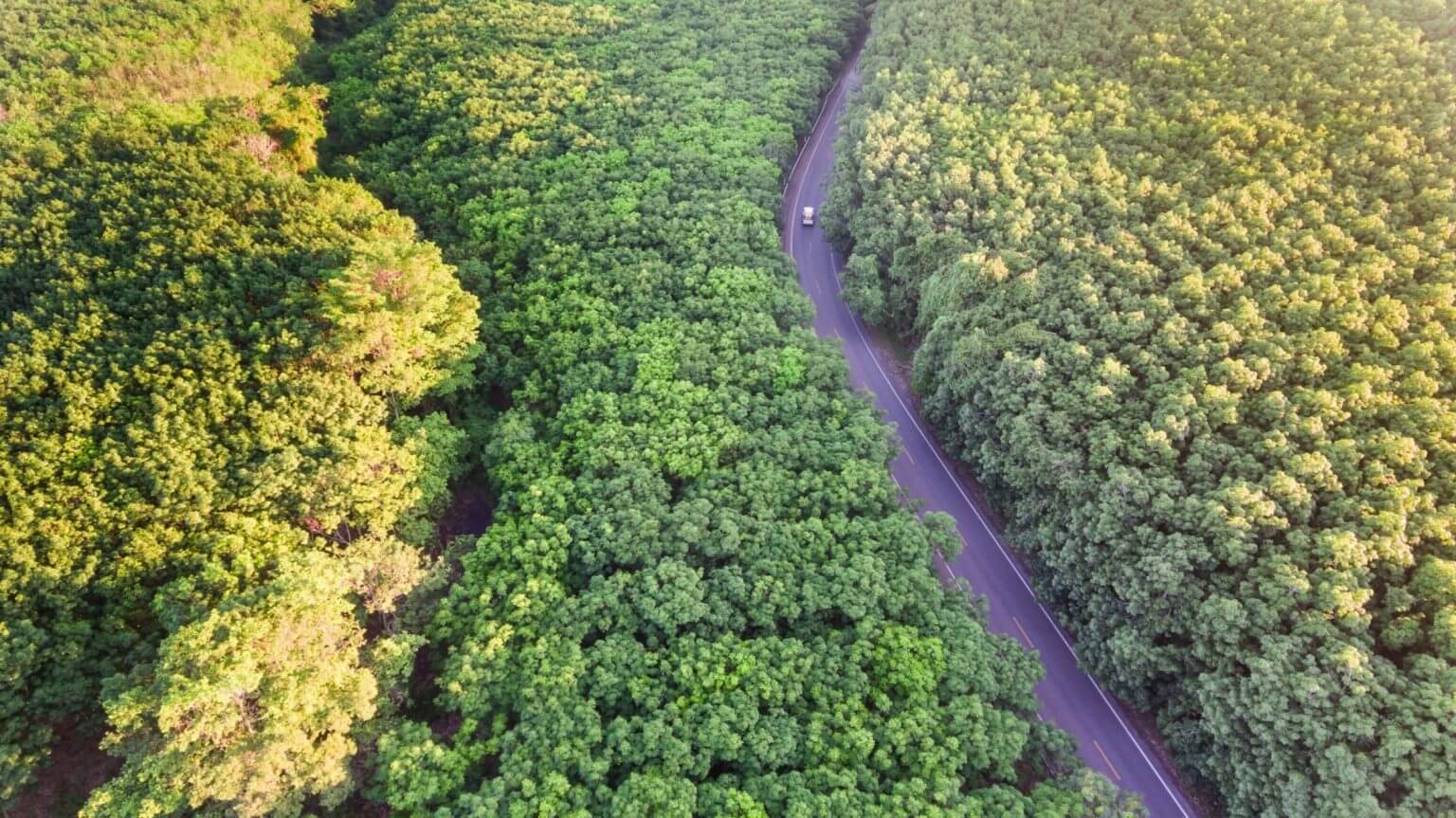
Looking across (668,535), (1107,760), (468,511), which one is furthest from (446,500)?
(1107,760)

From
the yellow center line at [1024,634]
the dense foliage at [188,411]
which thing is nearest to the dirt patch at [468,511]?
the dense foliage at [188,411]

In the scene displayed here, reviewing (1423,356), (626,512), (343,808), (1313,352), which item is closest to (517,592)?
(626,512)

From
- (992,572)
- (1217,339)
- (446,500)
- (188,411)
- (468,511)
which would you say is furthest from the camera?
(468,511)

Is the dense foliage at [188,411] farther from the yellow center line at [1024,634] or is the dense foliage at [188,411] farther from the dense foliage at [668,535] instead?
the yellow center line at [1024,634]

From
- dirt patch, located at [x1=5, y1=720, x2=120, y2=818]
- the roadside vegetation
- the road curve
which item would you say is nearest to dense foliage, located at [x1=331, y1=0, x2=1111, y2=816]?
the roadside vegetation

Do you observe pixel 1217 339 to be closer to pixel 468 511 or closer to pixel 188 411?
pixel 468 511
